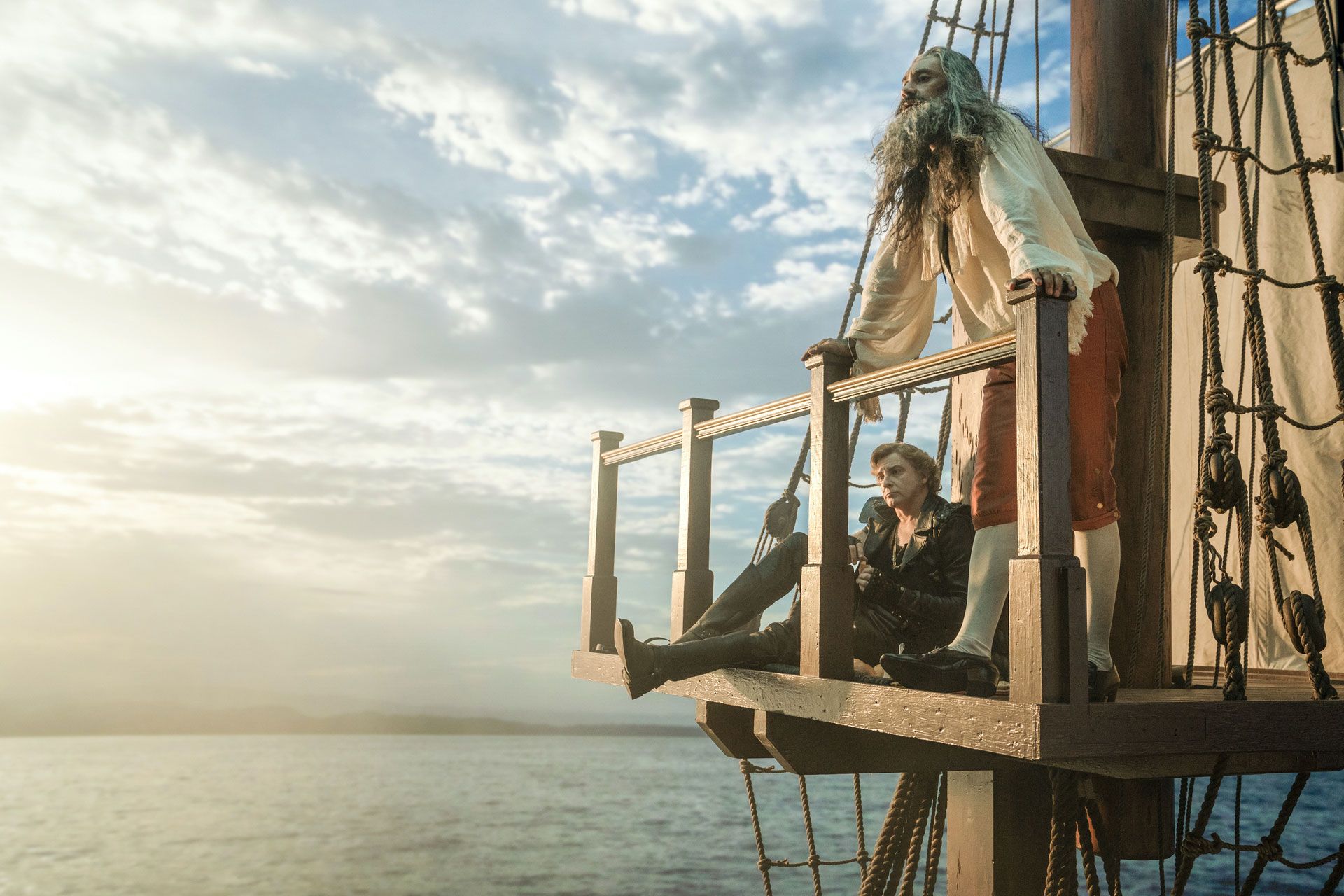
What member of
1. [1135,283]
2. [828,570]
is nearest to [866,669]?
[828,570]

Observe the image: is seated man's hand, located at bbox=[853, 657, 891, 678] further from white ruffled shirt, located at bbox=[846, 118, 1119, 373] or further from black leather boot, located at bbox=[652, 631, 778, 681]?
white ruffled shirt, located at bbox=[846, 118, 1119, 373]

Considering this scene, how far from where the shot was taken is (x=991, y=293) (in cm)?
348

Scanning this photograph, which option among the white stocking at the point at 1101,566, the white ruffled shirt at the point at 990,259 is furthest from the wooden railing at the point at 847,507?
the white stocking at the point at 1101,566

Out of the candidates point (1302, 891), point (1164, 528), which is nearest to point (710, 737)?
point (1164, 528)

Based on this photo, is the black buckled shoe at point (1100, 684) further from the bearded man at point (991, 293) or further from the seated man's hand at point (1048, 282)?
the seated man's hand at point (1048, 282)

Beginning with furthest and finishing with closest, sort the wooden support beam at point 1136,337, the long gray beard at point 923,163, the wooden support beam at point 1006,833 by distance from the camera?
the wooden support beam at point 1136,337, the wooden support beam at point 1006,833, the long gray beard at point 923,163

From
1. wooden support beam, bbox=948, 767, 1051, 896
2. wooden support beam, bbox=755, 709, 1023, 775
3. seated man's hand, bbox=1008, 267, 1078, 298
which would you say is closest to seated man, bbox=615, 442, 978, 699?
wooden support beam, bbox=755, 709, 1023, 775

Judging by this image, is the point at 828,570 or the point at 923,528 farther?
the point at 923,528

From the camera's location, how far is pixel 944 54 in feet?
11.2

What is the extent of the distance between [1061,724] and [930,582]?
1.15 metres

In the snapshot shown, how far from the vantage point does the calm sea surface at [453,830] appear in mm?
61906

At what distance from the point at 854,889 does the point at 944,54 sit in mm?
66297

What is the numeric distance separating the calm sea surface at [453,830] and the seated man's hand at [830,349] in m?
47.3

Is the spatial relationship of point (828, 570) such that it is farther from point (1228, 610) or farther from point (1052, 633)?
point (1228, 610)
